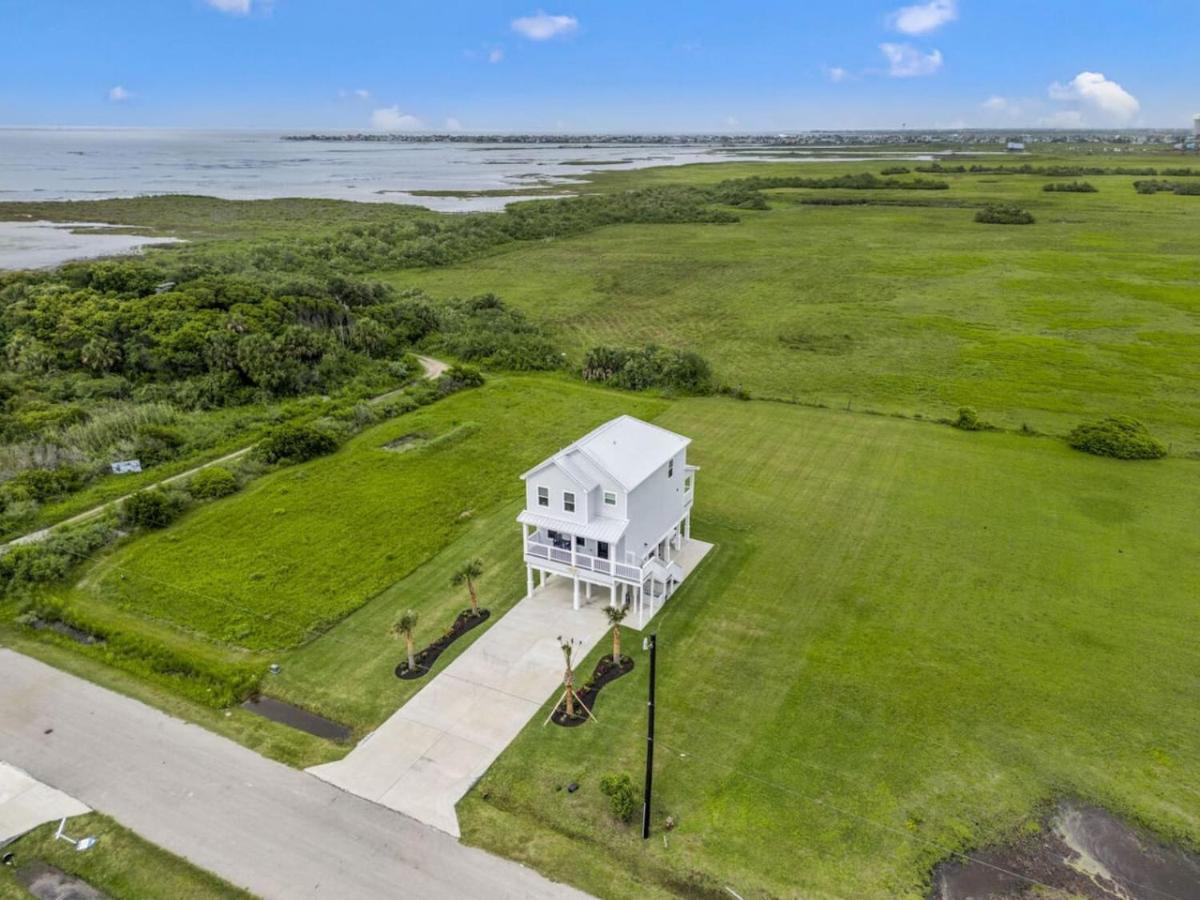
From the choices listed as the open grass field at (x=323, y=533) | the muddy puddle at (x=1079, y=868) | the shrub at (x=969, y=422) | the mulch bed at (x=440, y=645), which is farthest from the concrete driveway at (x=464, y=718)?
the shrub at (x=969, y=422)

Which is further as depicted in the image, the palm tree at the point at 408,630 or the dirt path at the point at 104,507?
the dirt path at the point at 104,507

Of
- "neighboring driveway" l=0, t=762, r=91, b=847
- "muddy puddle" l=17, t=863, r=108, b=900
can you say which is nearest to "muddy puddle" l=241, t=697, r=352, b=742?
"neighboring driveway" l=0, t=762, r=91, b=847

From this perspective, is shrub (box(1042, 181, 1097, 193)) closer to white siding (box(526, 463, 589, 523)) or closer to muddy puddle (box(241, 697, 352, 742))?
white siding (box(526, 463, 589, 523))

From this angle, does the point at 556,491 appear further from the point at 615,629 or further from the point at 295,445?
the point at 295,445

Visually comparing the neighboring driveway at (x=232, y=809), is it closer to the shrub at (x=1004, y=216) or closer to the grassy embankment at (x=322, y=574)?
the grassy embankment at (x=322, y=574)

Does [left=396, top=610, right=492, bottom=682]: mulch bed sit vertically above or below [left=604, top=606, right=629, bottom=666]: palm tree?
below

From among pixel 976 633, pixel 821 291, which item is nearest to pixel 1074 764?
pixel 976 633
